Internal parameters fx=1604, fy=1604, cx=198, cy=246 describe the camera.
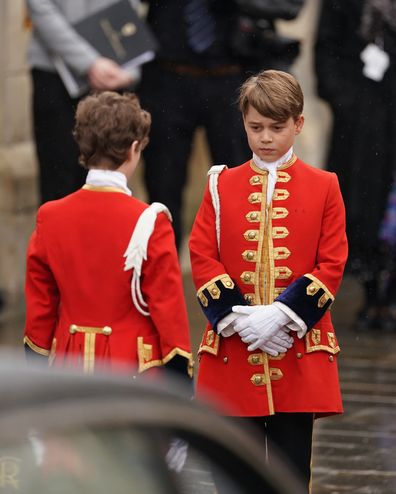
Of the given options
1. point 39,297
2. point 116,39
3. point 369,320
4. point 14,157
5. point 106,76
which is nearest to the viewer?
point 39,297

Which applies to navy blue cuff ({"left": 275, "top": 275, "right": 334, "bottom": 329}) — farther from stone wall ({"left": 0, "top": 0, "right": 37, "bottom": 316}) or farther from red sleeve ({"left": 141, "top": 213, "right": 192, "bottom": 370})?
stone wall ({"left": 0, "top": 0, "right": 37, "bottom": 316})

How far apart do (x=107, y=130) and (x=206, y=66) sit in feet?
9.37

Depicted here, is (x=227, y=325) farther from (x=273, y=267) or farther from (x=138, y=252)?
(x=138, y=252)

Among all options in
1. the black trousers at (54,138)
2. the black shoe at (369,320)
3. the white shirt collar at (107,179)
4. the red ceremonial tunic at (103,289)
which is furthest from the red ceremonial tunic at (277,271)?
the black shoe at (369,320)

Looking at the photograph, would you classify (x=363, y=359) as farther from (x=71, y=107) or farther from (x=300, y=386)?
(x=300, y=386)

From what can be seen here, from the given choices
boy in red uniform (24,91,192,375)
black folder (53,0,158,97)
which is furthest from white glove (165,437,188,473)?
black folder (53,0,158,97)

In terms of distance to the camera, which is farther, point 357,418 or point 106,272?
point 357,418

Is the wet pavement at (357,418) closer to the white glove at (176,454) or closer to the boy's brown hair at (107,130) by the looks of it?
the boy's brown hair at (107,130)

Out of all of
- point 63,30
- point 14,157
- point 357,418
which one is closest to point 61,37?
point 63,30

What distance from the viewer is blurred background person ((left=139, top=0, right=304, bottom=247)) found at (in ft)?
24.0

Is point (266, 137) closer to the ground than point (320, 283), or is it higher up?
higher up

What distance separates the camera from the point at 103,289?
14.4ft

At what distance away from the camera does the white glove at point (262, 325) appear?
4195mm

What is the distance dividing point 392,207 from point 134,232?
555 centimetres
